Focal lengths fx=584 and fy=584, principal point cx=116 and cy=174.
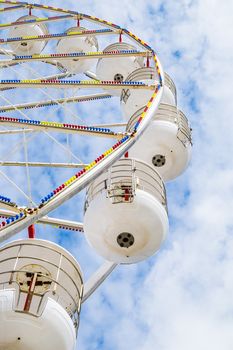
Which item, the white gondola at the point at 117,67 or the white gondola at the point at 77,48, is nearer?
the white gondola at the point at 117,67

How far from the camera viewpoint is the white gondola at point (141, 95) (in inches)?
596

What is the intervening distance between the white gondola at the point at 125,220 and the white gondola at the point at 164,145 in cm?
252

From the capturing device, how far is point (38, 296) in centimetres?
838

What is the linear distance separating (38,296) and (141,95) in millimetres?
7961

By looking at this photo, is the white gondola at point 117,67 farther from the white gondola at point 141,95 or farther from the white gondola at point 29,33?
the white gondola at point 29,33

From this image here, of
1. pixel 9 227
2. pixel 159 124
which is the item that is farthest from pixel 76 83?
pixel 9 227

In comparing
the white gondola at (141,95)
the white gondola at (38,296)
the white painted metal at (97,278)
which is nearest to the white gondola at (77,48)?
the white gondola at (141,95)

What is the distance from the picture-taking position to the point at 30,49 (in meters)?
20.1

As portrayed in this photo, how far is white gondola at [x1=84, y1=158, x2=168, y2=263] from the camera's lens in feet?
31.9

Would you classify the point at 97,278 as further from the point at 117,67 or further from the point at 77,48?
the point at 77,48

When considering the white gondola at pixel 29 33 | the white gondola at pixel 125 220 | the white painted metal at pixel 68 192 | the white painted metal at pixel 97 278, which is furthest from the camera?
the white gondola at pixel 29 33

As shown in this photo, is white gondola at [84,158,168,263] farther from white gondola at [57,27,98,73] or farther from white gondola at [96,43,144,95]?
white gondola at [57,27,98,73]

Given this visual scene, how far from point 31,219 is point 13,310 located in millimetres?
1316

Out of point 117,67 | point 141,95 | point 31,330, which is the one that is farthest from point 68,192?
point 117,67
